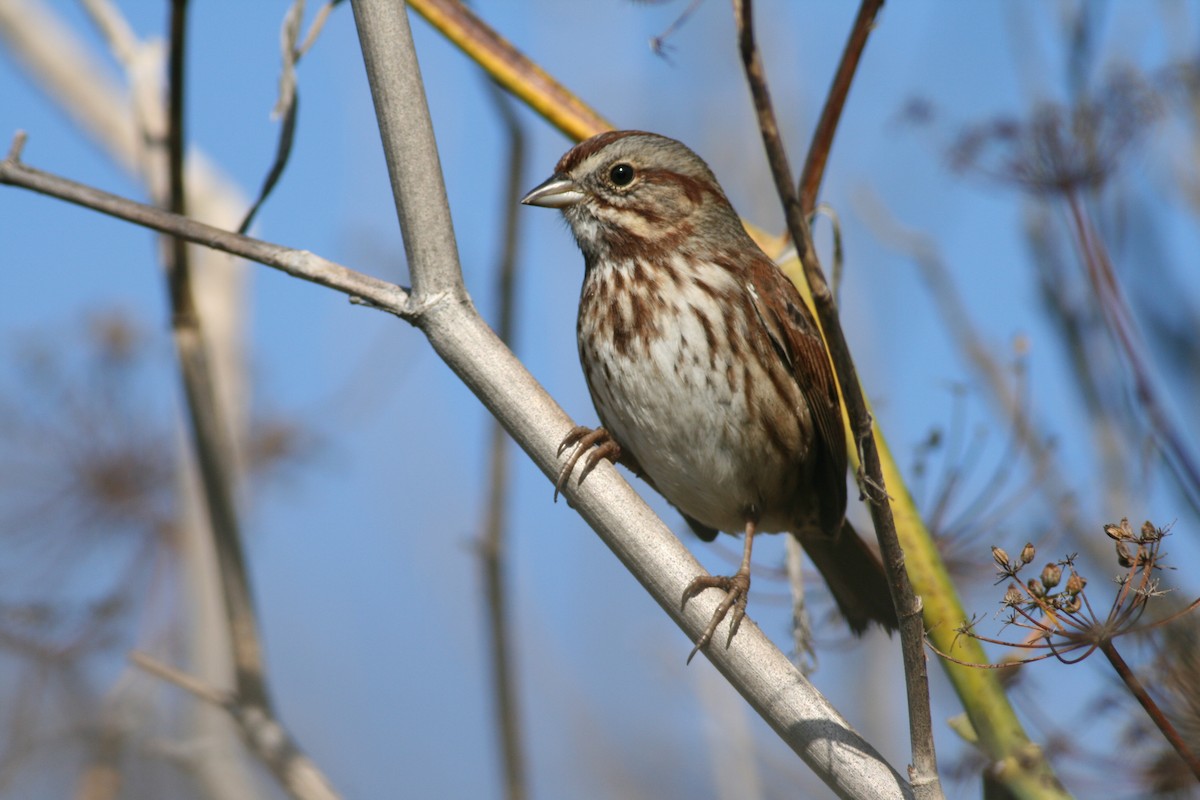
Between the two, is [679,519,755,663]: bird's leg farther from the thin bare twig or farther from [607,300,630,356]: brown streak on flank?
the thin bare twig

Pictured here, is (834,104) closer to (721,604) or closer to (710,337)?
(710,337)

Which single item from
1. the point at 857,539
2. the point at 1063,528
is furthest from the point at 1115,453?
the point at 857,539

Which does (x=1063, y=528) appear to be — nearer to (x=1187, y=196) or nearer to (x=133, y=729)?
(x=1187, y=196)

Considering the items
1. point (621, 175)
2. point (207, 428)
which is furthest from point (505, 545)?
point (621, 175)

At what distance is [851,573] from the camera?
3385 millimetres

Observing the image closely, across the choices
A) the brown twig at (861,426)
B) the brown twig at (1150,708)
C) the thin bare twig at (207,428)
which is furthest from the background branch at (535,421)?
the thin bare twig at (207,428)

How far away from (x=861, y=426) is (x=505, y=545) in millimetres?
1643

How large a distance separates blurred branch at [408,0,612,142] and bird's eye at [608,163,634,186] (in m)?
0.56

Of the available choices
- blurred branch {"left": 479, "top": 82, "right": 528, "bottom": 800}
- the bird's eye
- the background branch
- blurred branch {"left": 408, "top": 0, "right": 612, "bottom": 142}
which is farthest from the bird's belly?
the background branch

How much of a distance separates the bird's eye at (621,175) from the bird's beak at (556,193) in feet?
0.31

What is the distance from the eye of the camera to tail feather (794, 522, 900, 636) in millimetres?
3291

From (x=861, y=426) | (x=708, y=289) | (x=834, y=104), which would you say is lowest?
(x=861, y=426)

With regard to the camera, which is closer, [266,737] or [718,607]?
[718,607]

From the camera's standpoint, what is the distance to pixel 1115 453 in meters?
2.92
